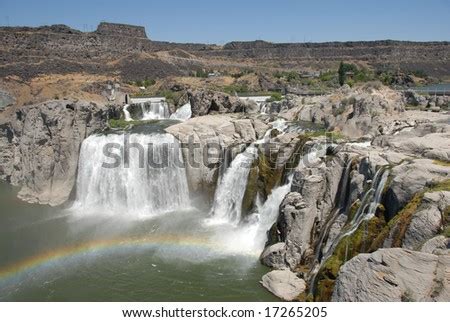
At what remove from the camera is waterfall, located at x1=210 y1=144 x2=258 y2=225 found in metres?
22.3

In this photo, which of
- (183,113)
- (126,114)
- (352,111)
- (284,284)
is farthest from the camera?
(183,113)

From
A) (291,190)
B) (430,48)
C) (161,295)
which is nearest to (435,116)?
(291,190)

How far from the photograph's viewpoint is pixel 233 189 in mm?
22797

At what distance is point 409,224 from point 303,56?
9459cm

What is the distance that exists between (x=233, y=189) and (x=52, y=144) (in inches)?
516

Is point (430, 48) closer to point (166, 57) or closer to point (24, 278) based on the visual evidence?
point (166, 57)

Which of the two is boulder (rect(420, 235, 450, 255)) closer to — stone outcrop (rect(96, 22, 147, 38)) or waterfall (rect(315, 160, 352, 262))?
waterfall (rect(315, 160, 352, 262))

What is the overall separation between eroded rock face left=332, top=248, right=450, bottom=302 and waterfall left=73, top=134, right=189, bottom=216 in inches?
614

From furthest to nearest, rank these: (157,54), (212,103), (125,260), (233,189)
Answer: (157,54), (212,103), (233,189), (125,260)

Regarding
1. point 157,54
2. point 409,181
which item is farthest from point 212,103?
point 157,54

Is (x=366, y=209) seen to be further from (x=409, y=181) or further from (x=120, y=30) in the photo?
(x=120, y=30)

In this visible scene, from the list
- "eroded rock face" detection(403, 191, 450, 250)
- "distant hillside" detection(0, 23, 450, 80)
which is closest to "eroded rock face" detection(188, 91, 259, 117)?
"eroded rock face" detection(403, 191, 450, 250)

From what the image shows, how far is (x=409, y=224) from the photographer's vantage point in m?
11.8

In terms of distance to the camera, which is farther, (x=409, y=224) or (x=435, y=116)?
(x=435, y=116)
